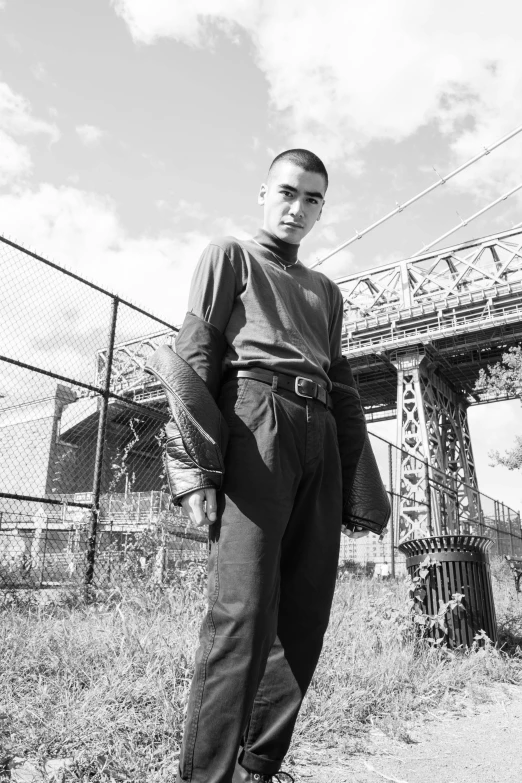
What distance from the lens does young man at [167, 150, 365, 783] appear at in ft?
5.39

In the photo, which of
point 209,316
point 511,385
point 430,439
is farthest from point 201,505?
point 430,439

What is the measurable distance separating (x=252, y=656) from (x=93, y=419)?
13372 millimetres

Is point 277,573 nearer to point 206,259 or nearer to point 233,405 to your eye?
point 233,405

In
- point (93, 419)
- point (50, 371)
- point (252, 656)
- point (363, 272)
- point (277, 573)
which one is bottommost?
point (252, 656)

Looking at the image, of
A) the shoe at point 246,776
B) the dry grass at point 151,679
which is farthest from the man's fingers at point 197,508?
the dry grass at point 151,679

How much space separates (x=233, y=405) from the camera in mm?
1905

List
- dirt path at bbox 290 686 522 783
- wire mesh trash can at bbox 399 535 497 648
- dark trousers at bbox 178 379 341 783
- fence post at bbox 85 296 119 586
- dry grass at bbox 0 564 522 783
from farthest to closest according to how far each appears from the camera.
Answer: fence post at bbox 85 296 119 586
wire mesh trash can at bbox 399 535 497 648
dirt path at bbox 290 686 522 783
dry grass at bbox 0 564 522 783
dark trousers at bbox 178 379 341 783

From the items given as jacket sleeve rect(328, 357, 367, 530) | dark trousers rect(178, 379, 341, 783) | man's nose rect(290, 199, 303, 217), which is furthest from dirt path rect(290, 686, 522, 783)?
man's nose rect(290, 199, 303, 217)

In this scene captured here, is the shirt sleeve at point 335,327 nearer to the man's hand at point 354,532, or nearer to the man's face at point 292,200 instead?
the man's face at point 292,200

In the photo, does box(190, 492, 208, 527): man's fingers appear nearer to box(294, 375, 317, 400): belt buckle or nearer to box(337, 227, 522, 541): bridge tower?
box(294, 375, 317, 400): belt buckle

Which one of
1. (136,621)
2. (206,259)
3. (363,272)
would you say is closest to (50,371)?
(136,621)

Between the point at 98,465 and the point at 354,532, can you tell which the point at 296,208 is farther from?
the point at 98,465

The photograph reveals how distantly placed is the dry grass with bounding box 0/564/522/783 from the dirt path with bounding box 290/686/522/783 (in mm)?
117

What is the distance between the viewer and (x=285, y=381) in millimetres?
1947
